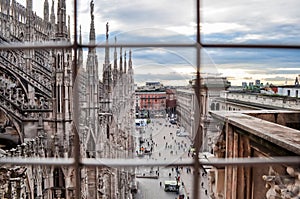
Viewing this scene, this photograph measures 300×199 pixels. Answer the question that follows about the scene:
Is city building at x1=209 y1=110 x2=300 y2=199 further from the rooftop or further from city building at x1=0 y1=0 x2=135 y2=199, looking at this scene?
city building at x1=0 y1=0 x2=135 y2=199

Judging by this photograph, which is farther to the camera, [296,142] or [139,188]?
[139,188]

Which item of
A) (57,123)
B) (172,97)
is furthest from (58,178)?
(172,97)

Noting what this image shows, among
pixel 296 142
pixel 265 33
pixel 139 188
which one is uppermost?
pixel 265 33

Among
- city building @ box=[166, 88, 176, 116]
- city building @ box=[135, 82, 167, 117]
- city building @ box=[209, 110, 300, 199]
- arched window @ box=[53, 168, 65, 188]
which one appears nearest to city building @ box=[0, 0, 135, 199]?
arched window @ box=[53, 168, 65, 188]

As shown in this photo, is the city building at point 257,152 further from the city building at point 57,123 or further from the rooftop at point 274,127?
the city building at point 57,123

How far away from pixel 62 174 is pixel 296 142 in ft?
24.4

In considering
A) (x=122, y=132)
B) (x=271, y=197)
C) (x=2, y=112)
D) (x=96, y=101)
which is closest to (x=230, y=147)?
(x=271, y=197)

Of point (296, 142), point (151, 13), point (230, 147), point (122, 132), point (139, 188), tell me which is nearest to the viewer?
point (296, 142)

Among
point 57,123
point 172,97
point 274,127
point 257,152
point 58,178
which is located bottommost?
point 58,178

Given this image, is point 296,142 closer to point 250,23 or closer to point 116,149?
point 250,23

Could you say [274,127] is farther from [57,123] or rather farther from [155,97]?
[57,123]

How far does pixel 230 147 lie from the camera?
84.1 inches

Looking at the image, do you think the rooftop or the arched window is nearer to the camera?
the rooftop

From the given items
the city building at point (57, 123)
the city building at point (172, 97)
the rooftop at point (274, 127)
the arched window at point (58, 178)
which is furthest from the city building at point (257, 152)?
the arched window at point (58, 178)
